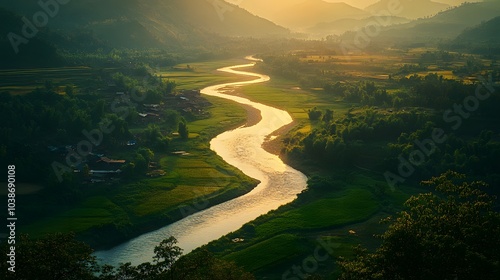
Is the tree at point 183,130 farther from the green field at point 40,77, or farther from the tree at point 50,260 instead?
the tree at point 50,260

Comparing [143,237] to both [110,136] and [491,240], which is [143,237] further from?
[491,240]

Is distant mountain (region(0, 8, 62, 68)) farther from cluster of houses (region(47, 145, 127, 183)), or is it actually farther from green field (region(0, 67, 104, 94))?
cluster of houses (region(47, 145, 127, 183))

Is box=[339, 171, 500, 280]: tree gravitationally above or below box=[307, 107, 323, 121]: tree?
above

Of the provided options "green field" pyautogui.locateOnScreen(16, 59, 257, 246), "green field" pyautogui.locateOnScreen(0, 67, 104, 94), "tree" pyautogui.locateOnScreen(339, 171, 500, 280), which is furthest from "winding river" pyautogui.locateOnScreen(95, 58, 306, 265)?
"green field" pyautogui.locateOnScreen(0, 67, 104, 94)

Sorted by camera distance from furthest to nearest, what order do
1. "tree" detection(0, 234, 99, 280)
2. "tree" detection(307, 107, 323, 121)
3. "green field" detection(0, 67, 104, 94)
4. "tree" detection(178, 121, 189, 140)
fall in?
"green field" detection(0, 67, 104, 94) < "tree" detection(307, 107, 323, 121) < "tree" detection(178, 121, 189, 140) < "tree" detection(0, 234, 99, 280)

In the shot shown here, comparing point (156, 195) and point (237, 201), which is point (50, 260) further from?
point (237, 201)

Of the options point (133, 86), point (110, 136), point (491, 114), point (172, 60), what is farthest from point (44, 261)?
point (172, 60)
